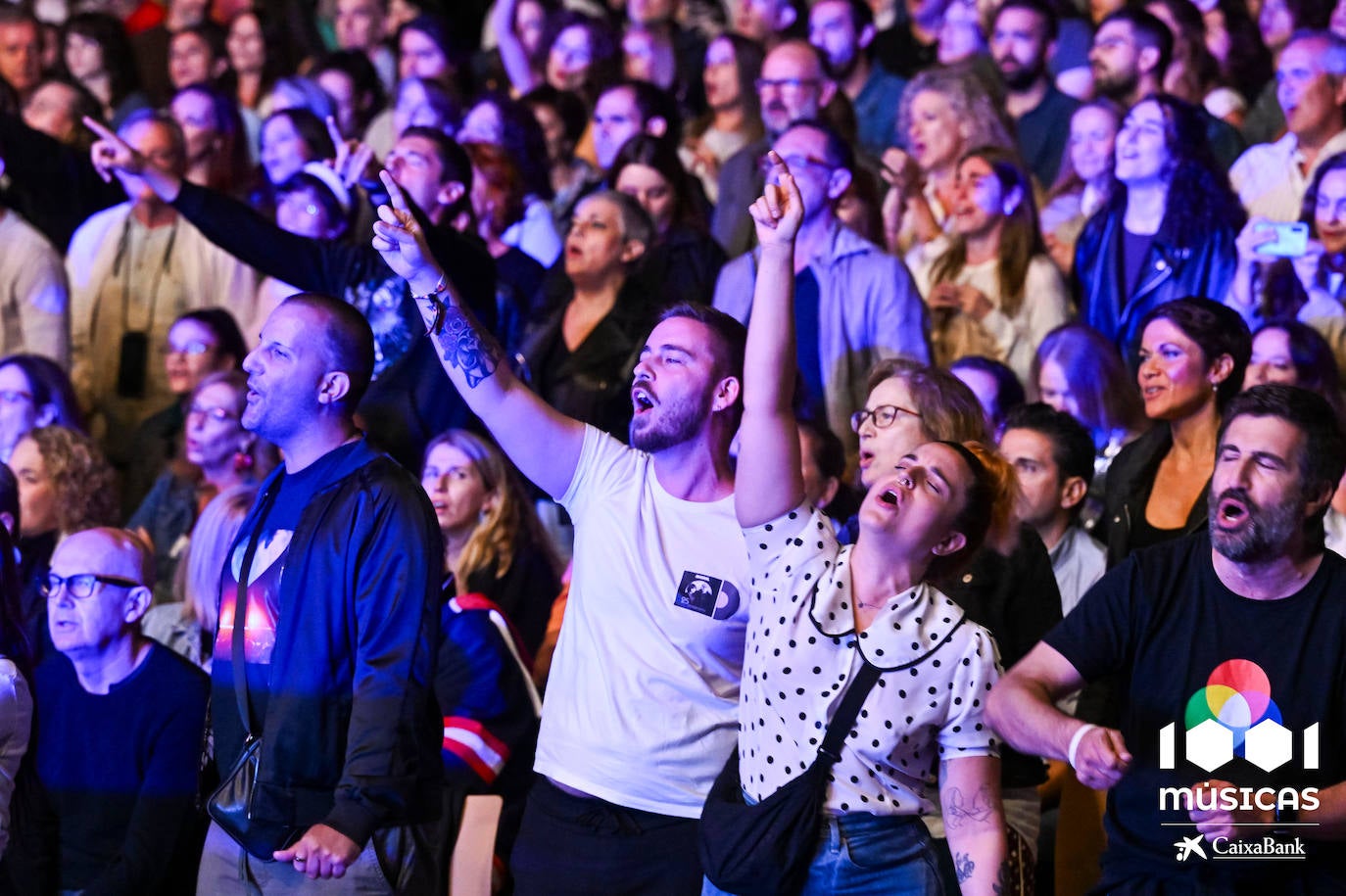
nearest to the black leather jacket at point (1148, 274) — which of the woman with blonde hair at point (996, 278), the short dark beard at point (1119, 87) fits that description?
the woman with blonde hair at point (996, 278)

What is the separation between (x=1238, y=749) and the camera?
10.9 ft

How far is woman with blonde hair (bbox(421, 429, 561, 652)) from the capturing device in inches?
214

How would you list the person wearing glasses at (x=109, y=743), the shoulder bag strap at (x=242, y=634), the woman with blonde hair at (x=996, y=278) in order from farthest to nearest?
the woman with blonde hair at (x=996, y=278) → the person wearing glasses at (x=109, y=743) → the shoulder bag strap at (x=242, y=634)

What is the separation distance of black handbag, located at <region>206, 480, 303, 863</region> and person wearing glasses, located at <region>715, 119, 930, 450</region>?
2603 millimetres

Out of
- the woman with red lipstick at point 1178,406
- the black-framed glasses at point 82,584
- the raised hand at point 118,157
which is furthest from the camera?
the raised hand at point 118,157

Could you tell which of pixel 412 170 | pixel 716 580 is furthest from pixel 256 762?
pixel 412 170

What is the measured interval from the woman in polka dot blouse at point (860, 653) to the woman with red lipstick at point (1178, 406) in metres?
1.78

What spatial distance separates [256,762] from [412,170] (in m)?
2.82

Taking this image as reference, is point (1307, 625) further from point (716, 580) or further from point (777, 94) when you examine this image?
point (777, 94)

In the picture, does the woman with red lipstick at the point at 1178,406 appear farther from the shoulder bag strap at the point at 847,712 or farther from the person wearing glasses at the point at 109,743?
the person wearing glasses at the point at 109,743

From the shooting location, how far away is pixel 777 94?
752 centimetres

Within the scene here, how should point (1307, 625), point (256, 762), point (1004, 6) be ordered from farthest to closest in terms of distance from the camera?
1. point (1004, 6)
2. point (256, 762)
3. point (1307, 625)

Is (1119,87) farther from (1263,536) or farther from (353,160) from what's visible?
(1263,536)

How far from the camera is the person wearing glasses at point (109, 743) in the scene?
15.0ft
